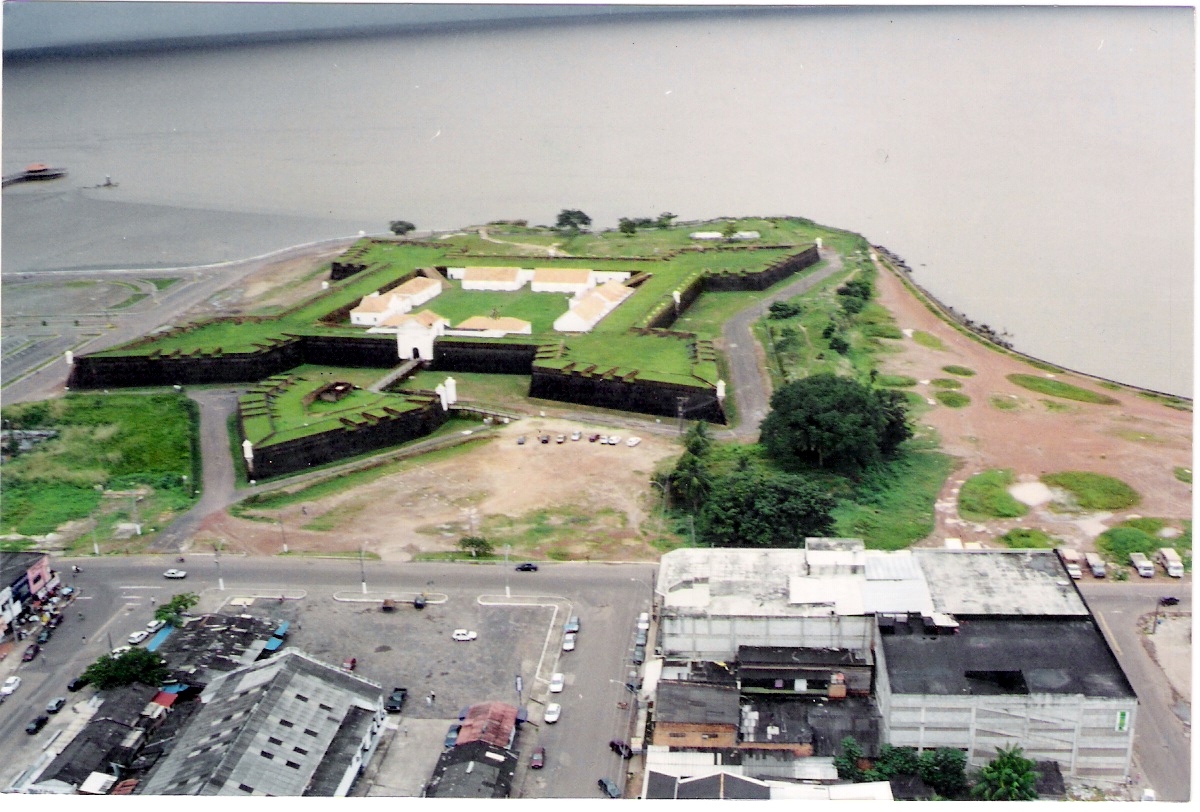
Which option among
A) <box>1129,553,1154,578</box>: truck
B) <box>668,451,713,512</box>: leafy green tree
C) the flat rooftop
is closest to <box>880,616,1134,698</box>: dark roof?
the flat rooftop

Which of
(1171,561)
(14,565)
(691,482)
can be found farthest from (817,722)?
(14,565)

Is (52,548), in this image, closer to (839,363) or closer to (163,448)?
(163,448)

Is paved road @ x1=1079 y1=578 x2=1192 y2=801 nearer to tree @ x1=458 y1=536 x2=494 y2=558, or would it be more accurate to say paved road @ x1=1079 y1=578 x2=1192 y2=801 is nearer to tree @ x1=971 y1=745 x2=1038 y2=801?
tree @ x1=971 y1=745 x2=1038 y2=801

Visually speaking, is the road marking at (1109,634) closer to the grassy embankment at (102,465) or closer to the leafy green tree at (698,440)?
the leafy green tree at (698,440)

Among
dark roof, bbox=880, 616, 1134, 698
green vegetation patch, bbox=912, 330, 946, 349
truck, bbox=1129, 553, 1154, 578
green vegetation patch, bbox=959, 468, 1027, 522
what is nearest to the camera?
dark roof, bbox=880, 616, 1134, 698

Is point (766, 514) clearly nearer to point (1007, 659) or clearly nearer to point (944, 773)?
point (1007, 659)

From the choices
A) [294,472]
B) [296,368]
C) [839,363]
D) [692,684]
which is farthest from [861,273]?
[692,684]
